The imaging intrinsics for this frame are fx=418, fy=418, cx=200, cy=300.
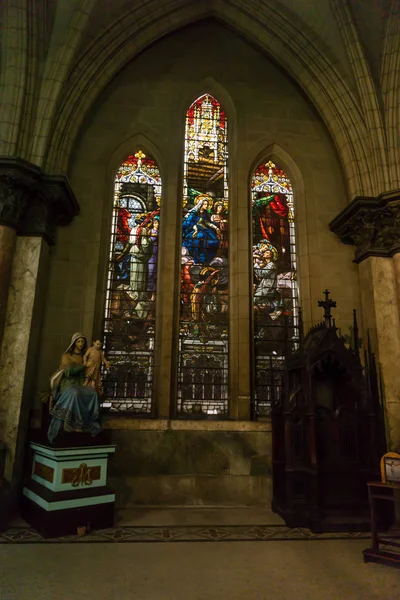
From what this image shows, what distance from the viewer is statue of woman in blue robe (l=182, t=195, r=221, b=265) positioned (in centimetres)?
778

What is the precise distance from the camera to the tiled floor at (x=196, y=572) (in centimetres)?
331

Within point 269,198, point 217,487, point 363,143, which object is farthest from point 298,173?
point 217,487

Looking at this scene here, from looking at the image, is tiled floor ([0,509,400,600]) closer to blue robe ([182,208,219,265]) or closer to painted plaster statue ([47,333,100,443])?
painted plaster statue ([47,333,100,443])

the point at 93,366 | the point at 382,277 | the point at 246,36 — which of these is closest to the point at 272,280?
the point at 382,277

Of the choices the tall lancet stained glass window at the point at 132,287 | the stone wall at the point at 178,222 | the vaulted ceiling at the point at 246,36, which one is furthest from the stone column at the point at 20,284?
the tall lancet stained glass window at the point at 132,287

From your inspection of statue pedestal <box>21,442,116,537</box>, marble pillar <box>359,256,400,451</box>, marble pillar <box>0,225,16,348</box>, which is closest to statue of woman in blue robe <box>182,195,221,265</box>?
marble pillar <box>359,256,400,451</box>

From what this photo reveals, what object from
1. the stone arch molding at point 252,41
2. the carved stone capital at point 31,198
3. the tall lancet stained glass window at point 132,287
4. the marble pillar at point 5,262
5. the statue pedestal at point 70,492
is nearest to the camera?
the statue pedestal at point 70,492

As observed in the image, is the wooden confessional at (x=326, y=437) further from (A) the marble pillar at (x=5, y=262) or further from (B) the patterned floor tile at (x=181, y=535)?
(A) the marble pillar at (x=5, y=262)

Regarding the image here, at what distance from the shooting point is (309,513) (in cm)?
509

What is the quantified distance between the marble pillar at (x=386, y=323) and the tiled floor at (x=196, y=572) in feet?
7.43

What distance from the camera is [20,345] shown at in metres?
5.93

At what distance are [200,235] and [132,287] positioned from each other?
161 cm

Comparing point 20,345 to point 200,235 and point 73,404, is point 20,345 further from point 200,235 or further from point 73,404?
point 200,235

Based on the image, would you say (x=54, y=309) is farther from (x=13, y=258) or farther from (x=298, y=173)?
(x=298, y=173)
